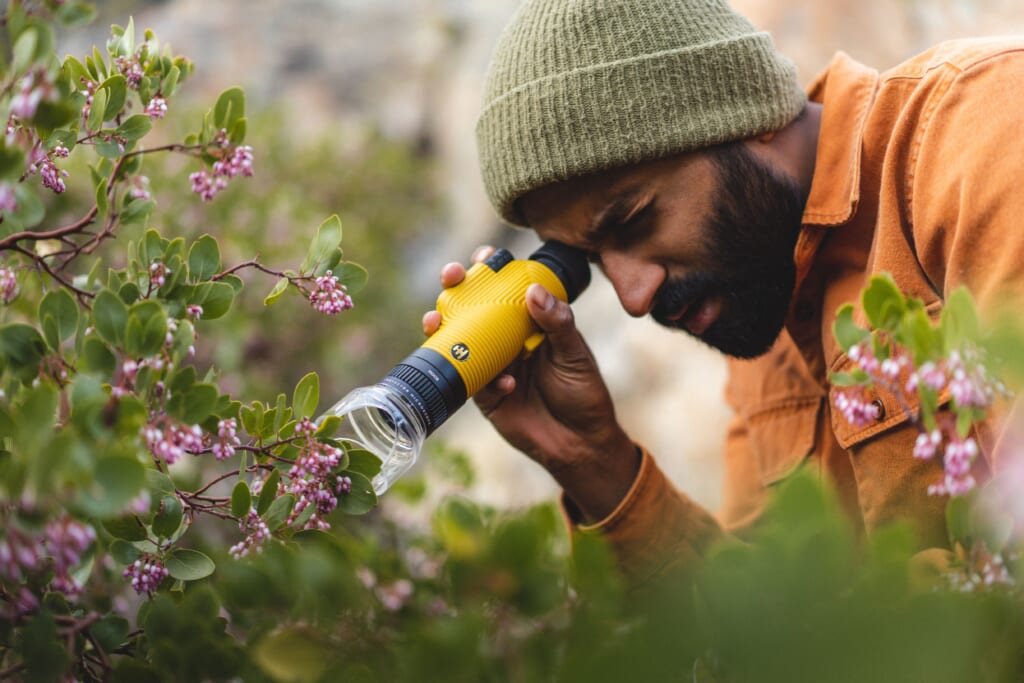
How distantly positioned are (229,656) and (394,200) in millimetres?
5494

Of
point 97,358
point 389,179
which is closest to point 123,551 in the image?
point 97,358

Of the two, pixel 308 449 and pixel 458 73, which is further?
pixel 458 73

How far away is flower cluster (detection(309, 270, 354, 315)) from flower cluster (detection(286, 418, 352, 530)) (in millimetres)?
181

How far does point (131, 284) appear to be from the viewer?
933 mm

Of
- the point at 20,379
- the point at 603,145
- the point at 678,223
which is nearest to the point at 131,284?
the point at 20,379

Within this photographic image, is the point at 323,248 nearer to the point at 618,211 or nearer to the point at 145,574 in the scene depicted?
the point at 145,574

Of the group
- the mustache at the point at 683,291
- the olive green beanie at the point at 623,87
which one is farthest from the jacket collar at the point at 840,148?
the mustache at the point at 683,291

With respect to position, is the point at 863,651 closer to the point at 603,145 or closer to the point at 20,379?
the point at 20,379

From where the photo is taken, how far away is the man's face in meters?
1.68

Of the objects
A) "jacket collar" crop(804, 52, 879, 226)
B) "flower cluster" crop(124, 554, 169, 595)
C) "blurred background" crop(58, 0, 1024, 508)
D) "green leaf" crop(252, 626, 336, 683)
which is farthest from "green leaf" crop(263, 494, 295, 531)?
"blurred background" crop(58, 0, 1024, 508)

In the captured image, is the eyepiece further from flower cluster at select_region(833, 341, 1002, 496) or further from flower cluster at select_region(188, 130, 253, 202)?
flower cluster at select_region(833, 341, 1002, 496)

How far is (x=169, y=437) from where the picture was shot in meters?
0.77

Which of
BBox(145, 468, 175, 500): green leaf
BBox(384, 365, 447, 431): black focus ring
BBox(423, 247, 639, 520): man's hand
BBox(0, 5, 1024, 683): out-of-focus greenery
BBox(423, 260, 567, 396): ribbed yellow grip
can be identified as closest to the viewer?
BBox(0, 5, 1024, 683): out-of-focus greenery

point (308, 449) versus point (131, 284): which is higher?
point (131, 284)
